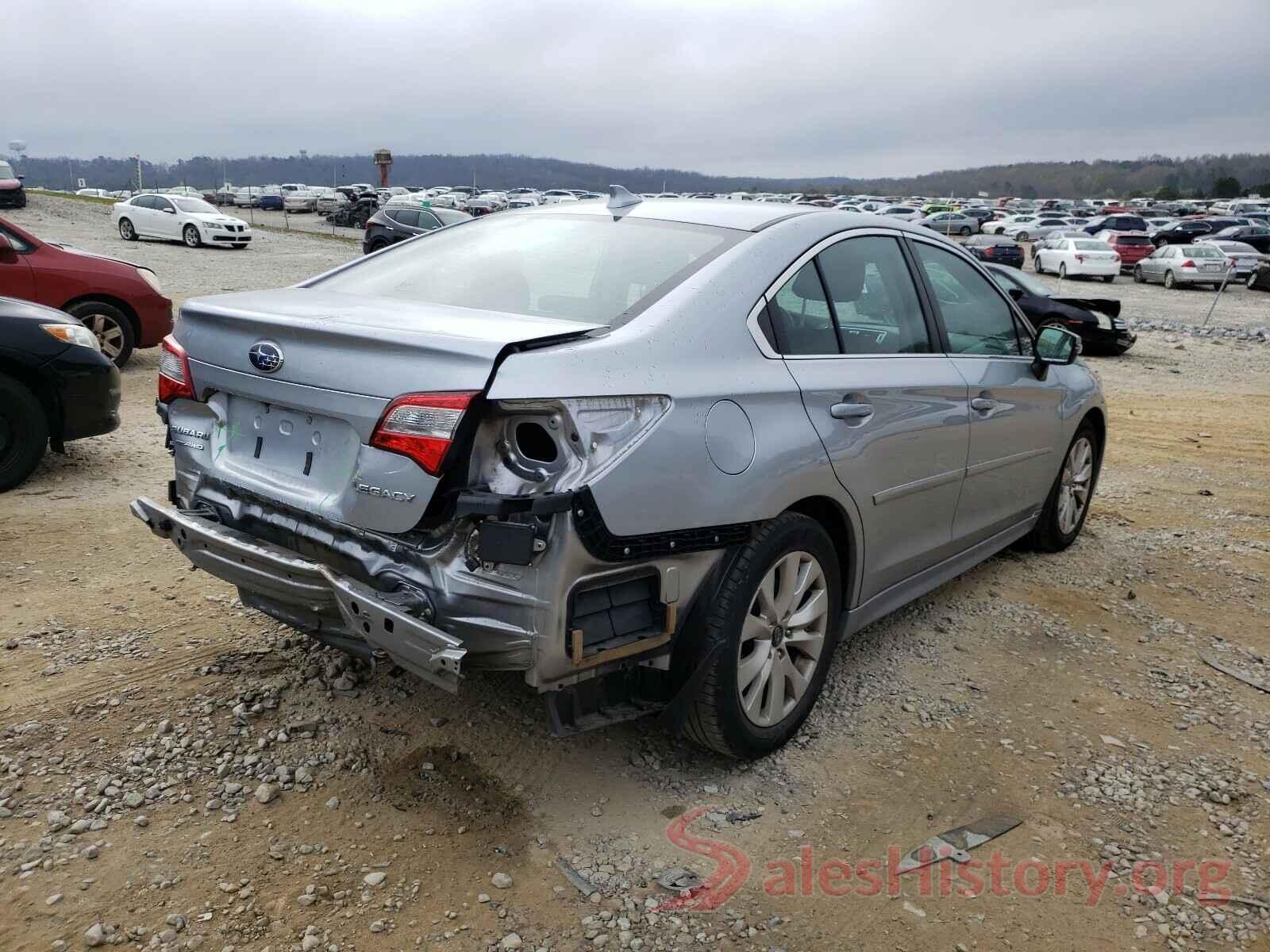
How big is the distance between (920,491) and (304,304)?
89.3 inches

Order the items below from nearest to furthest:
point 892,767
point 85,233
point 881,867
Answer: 1. point 881,867
2. point 892,767
3. point 85,233

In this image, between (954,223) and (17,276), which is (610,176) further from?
(17,276)

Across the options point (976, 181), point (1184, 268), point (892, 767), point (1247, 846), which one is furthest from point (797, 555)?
point (976, 181)

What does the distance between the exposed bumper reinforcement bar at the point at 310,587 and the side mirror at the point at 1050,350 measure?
Answer: 3.30 m

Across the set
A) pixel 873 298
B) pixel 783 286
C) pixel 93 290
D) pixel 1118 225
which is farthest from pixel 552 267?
pixel 1118 225

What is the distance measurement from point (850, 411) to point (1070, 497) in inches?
111

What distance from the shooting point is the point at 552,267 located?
339 centimetres

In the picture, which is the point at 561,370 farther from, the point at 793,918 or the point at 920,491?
the point at 920,491

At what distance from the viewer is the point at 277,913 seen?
99.0 inches

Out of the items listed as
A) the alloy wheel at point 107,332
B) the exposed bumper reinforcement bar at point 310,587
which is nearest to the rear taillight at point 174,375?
the exposed bumper reinforcement bar at point 310,587

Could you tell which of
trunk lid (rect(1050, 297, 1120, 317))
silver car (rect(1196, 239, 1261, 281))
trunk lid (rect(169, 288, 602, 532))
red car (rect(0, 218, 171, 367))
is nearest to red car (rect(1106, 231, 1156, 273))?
silver car (rect(1196, 239, 1261, 281))

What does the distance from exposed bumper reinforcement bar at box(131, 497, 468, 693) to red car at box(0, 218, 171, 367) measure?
6.50 meters

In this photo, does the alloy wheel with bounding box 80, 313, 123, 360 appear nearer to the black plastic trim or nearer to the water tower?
the black plastic trim

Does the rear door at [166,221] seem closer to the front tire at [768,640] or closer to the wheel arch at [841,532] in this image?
the wheel arch at [841,532]
